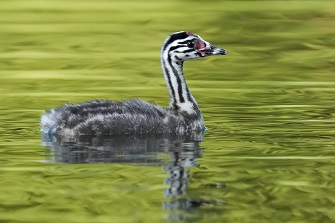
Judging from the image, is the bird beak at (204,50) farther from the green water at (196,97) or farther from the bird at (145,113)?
the green water at (196,97)

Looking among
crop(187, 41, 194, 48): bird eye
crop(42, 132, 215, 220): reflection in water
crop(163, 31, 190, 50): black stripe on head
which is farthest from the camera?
crop(187, 41, 194, 48): bird eye

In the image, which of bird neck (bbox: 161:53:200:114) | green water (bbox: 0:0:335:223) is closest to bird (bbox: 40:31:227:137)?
bird neck (bbox: 161:53:200:114)

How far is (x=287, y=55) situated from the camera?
19922 mm

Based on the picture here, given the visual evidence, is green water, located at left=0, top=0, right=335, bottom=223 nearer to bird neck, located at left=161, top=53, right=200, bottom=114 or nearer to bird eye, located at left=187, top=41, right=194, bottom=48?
bird neck, located at left=161, top=53, right=200, bottom=114

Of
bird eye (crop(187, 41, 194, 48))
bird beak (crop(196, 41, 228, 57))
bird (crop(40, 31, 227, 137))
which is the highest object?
bird eye (crop(187, 41, 194, 48))

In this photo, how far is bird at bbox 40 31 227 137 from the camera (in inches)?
513

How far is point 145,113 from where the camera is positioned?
523 inches

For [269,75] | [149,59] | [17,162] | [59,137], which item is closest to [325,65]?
[269,75]

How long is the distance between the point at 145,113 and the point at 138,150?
1.07 metres

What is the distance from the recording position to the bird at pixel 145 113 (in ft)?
42.7

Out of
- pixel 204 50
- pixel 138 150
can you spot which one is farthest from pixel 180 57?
pixel 138 150

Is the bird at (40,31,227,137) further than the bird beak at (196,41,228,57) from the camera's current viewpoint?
No

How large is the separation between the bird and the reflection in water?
10 centimetres

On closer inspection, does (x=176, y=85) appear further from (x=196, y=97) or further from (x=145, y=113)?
(x=196, y=97)
